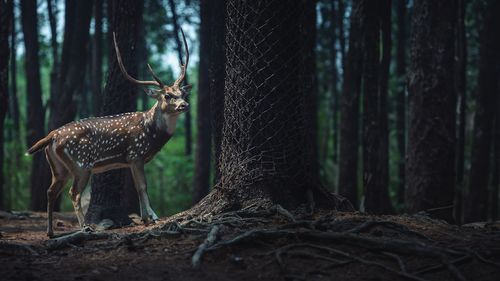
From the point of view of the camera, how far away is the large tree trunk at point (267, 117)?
7.76m

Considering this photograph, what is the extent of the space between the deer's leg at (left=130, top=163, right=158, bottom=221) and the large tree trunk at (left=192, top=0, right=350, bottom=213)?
1.95 metres

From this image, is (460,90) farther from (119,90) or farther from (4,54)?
(4,54)

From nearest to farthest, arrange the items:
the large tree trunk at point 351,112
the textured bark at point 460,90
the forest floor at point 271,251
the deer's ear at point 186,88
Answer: the forest floor at point 271,251
the deer's ear at point 186,88
the large tree trunk at point 351,112
the textured bark at point 460,90

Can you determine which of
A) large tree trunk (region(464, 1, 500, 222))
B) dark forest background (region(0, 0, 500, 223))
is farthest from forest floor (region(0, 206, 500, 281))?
large tree trunk (region(464, 1, 500, 222))

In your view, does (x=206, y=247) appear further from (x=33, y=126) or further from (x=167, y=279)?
(x=33, y=126)

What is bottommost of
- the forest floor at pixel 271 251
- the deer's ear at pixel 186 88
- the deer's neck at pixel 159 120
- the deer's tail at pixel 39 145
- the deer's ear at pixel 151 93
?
the forest floor at pixel 271 251

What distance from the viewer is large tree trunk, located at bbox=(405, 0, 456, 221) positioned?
11008mm

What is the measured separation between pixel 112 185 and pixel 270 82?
4001 millimetres

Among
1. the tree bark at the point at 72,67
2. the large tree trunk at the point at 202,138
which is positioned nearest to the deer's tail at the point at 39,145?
the tree bark at the point at 72,67

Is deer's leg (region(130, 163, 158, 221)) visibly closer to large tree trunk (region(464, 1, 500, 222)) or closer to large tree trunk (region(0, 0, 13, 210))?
large tree trunk (region(0, 0, 13, 210))

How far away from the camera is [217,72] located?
33.1ft

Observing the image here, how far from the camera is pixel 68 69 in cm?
1594

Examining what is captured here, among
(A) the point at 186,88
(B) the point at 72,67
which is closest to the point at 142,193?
(A) the point at 186,88

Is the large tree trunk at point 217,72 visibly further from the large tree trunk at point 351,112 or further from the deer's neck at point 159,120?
the large tree trunk at point 351,112
